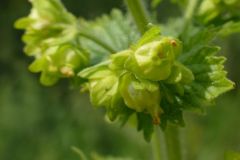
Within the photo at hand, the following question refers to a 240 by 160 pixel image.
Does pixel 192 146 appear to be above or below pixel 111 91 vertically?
below

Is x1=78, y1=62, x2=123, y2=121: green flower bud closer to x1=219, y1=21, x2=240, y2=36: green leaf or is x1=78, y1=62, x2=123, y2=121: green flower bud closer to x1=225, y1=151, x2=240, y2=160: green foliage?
x1=225, y1=151, x2=240, y2=160: green foliage

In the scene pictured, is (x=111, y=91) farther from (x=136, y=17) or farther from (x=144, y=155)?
(x=144, y=155)

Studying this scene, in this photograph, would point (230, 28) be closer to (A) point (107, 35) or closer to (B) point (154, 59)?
(A) point (107, 35)

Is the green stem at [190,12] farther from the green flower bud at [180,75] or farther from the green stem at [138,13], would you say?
the green flower bud at [180,75]

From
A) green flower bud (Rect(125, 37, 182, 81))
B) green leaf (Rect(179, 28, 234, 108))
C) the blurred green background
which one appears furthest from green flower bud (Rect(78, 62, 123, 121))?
the blurred green background

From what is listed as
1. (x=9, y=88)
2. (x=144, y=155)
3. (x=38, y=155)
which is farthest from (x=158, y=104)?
(x=9, y=88)

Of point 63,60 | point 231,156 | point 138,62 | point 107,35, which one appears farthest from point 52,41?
point 231,156
